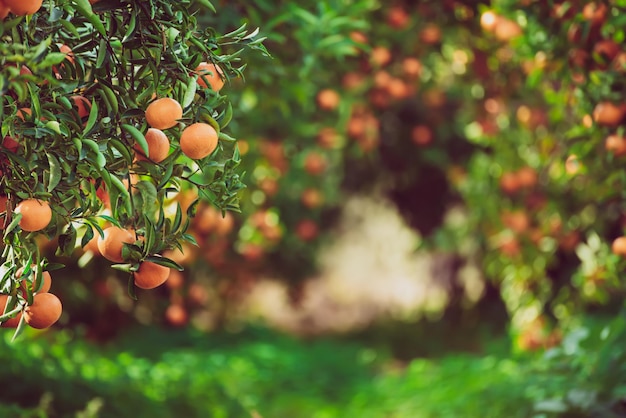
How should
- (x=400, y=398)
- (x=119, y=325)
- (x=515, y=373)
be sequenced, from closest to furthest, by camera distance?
(x=515, y=373), (x=400, y=398), (x=119, y=325)

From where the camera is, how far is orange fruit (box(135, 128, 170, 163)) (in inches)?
59.8

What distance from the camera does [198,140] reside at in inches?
58.7

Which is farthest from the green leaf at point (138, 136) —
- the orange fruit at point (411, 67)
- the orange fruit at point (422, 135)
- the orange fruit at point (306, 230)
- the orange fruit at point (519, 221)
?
the orange fruit at point (422, 135)

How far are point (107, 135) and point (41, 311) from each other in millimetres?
386

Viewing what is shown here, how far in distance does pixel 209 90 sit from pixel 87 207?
34 cm

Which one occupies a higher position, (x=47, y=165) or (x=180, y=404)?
(x=180, y=404)

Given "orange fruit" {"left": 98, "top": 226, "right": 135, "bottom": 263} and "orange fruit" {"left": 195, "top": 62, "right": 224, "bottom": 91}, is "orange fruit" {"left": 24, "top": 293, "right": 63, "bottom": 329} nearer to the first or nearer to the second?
"orange fruit" {"left": 98, "top": 226, "right": 135, "bottom": 263}

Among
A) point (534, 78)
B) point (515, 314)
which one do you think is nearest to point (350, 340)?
point (515, 314)

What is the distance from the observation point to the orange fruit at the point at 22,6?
1297 mm

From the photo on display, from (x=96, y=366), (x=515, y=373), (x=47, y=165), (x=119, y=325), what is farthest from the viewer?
(x=119, y=325)

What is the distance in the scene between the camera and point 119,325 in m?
5.25

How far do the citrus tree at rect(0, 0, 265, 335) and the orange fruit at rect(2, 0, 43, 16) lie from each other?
0.18 feet

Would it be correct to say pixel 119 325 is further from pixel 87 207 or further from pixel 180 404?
pixel 87 207

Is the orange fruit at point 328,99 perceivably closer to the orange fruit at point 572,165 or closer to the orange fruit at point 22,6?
the orange fruit at point 572,165
